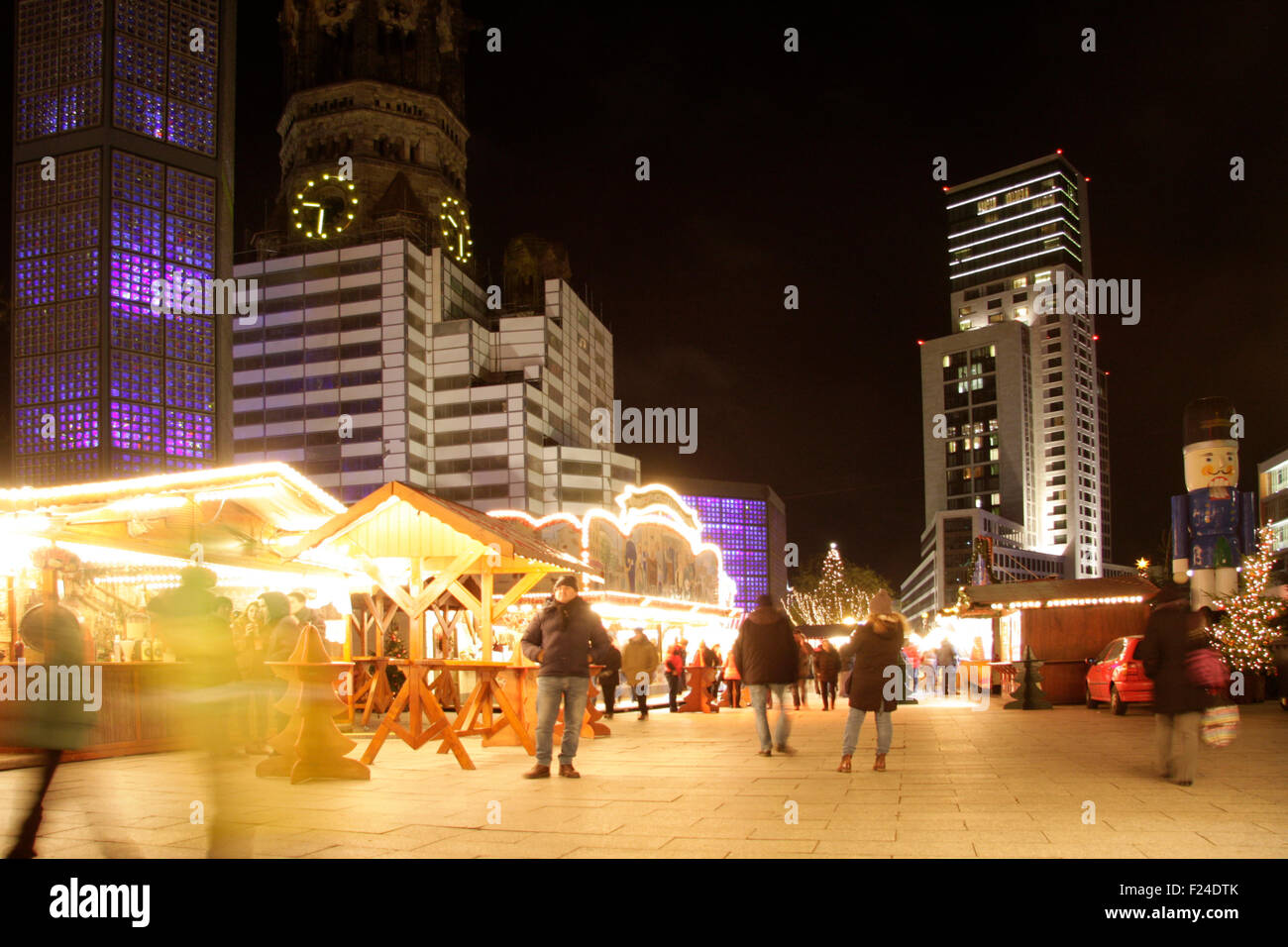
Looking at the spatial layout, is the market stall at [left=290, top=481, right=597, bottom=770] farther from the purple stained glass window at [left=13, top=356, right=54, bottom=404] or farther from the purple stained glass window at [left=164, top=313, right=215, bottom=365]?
the purple stained glass window at [left=13, top=356, right=54, bottom=404]

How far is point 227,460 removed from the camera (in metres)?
76.6

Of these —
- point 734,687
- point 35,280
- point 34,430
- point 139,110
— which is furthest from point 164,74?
point 734,687

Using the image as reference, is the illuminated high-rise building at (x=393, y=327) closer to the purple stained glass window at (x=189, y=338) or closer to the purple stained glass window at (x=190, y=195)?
the purple stained glass window at (x=189, y=338)

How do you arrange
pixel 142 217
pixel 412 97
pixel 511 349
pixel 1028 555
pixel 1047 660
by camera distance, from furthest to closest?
pixel 1028 555 < pixel 412 97 < pixel 511 349 < pixel 142 217 < pixel 1047 660

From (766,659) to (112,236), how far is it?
229 ft

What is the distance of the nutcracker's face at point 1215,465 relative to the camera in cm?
4056

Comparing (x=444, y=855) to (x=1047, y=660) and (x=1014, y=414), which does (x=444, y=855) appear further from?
(x=1014, y=414)

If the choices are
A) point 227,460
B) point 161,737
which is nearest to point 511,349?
point 227,460

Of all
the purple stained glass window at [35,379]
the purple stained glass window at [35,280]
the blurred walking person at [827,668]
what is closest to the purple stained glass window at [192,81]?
the purple stained glass window at [35,280]

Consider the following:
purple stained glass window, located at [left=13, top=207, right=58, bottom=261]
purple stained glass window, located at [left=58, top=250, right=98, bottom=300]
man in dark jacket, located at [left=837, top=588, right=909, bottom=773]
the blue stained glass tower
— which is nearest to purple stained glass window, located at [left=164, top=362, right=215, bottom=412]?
the blue stained glass tower

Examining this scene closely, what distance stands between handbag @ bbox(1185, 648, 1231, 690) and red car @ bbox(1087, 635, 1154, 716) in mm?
9984

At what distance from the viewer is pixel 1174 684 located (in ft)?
28.0

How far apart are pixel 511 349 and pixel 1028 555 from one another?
8733 centimetres

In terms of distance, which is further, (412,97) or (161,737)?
(412,97)
